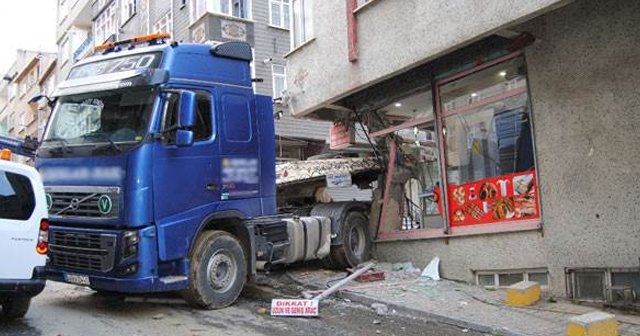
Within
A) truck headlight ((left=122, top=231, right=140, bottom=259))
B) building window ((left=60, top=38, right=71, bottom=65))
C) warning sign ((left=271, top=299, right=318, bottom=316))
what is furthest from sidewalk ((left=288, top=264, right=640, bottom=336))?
building window ((left=60, top=38, right=71, bottom=65))

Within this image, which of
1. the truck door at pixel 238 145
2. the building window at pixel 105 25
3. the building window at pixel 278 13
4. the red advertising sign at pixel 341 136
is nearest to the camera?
the truck door at pixel 238 145

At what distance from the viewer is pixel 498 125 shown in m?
9.14

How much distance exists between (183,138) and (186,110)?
380 millimetres

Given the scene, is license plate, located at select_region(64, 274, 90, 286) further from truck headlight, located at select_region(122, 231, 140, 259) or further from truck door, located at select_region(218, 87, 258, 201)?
truck door, located at select_region(218, 87, 258, 201)

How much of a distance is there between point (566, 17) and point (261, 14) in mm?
14316

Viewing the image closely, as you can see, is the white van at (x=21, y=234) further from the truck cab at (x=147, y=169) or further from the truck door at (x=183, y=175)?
the truck door at (x=183, y=175)

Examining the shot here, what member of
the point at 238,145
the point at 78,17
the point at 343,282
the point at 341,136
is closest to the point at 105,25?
the point at 78,17

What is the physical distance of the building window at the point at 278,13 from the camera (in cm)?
2125

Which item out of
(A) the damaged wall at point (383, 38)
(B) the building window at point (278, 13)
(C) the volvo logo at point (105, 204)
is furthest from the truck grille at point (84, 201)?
(B) the building window at point (278, 13)

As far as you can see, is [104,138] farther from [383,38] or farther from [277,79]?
[277,79]

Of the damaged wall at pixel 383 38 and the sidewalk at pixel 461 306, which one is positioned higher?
the damaged wall at pixel 383 38

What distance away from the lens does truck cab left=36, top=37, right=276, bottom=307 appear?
273 inches

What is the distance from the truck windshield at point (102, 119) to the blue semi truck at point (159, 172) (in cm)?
1

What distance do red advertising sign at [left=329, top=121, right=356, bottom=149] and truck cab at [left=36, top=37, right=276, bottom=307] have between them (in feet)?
14.5
